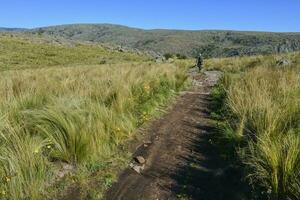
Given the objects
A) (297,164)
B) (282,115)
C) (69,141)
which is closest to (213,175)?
(297,164)

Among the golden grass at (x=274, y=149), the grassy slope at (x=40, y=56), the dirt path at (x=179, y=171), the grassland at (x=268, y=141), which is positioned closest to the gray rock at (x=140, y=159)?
the dirt path at (x=179, y=171)

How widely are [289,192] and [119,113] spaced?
149 inches

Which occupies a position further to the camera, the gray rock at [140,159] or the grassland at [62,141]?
the gray rock at [140,159]

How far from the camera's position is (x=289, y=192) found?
12.9 feet

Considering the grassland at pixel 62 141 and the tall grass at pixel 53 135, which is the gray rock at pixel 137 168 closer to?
the grassland at pixel 62 141

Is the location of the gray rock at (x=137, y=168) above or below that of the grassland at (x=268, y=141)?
below

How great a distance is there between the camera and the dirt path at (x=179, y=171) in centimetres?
452

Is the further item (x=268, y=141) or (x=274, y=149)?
(x=268, y=141)

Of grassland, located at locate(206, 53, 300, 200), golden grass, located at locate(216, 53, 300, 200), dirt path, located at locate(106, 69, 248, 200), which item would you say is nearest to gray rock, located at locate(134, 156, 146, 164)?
dirt path, located at locate(106, 69, 248, 200)

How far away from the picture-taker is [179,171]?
16.9 ft

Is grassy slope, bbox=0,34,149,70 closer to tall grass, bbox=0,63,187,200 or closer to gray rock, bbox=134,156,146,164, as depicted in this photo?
tall grass, bbox=0,63,187,200

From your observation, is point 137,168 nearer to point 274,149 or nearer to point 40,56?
point 274,149

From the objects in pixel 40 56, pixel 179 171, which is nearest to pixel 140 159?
pixel 179 171

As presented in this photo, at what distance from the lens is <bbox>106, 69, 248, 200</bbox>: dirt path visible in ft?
14.8
